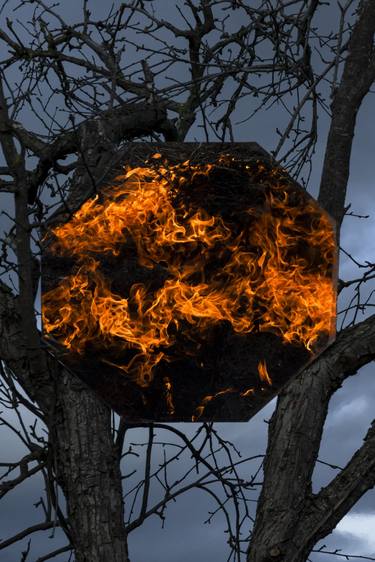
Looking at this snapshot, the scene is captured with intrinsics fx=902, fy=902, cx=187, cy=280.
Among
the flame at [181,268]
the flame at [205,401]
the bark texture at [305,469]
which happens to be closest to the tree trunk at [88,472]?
the flame at [181,268]

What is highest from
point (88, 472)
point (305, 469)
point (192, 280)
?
point (192, 280)

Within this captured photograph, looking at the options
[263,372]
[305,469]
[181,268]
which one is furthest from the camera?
[263,372]

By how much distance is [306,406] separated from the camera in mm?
5680

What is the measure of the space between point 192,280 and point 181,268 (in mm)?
99

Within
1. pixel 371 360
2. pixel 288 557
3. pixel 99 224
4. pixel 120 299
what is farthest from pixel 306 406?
pixel 99 224

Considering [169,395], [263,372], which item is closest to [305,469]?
[263,372]

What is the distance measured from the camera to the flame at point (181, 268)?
5293 millimetres

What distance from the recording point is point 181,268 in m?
5.47

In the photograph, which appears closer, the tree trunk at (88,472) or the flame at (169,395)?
the tree trunk at (88,472)

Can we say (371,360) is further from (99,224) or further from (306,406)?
(99,224)

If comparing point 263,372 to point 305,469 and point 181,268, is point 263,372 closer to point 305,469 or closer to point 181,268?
point 305,469

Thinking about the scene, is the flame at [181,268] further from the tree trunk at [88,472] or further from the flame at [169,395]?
the tree trunk at [88,472]

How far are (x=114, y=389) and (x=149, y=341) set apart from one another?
1.37ft

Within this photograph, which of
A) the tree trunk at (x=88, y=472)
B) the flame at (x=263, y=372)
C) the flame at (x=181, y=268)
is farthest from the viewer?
the flame at (x=263, y=372)
